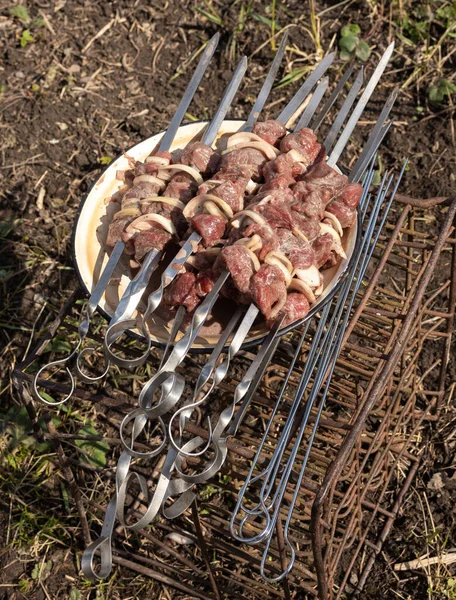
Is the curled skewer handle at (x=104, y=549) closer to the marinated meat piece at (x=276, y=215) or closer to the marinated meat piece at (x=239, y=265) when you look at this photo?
the marinated meat piece at (x=239, y=265)

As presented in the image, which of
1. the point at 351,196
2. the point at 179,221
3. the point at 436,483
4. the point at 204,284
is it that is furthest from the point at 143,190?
the point at 436,483

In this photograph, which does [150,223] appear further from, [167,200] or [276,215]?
[276,215]

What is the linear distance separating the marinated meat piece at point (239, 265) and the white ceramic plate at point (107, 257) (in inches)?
6.3

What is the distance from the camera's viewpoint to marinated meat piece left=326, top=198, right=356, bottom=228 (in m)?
1.93

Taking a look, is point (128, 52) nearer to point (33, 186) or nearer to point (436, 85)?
point (33, 186)

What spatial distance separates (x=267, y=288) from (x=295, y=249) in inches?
6.8

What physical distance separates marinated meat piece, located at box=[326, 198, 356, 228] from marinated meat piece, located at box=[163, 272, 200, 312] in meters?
0.47

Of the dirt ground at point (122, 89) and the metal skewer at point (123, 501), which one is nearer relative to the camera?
the metal skewer at point (123, 501)

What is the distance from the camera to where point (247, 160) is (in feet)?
6.51

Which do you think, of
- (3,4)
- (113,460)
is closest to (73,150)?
(3,4)

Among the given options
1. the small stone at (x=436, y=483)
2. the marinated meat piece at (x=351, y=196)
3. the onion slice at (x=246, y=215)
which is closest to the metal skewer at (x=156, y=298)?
the onion slice at (x=246, y=215)

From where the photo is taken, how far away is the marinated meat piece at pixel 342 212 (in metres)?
1.93

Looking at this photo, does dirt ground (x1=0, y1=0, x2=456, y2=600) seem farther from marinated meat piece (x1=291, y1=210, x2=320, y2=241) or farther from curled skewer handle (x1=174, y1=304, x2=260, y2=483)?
curled skewer handle (x1=174, y1=304, x2=260, y2=483)

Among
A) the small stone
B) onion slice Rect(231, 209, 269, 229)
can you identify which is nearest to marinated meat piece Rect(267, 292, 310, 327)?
onion slice Rect(231, 209, 269, 229)
